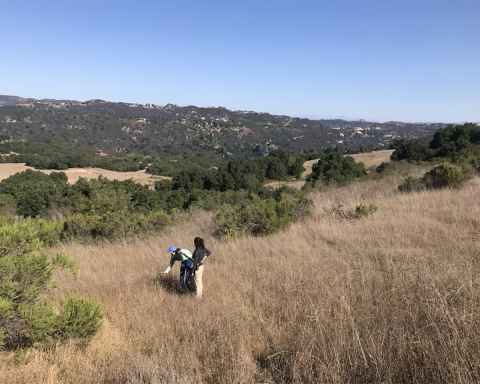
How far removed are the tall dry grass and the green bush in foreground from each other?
0.58 feet

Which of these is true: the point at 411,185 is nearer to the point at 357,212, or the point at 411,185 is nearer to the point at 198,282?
the point at 357,212

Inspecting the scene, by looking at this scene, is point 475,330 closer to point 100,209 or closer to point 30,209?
point 100,209

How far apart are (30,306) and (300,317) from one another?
2.50m

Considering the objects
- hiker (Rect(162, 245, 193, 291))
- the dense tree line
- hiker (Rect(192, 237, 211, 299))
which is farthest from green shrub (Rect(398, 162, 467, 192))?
the dense tree line

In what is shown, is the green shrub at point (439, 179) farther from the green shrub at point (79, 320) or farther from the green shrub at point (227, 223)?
the green shrub at point (79, 320)

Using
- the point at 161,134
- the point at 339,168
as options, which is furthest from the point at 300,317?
the point at 161,134

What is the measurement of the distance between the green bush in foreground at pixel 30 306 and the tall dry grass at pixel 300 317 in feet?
0.58

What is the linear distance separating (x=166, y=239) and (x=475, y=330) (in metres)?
6.30

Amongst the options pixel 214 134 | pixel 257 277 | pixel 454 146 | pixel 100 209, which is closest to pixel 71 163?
pixel 100 209

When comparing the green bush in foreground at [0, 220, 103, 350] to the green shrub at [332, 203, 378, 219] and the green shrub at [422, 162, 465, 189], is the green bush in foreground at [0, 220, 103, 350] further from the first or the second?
the green shrub at [422, 162, 465, 189]

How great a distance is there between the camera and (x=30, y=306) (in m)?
2.61

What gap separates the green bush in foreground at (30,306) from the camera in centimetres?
250

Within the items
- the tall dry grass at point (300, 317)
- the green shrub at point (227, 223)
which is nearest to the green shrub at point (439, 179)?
the tall dry grass at point (300, 317)

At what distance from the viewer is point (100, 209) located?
15000mm
